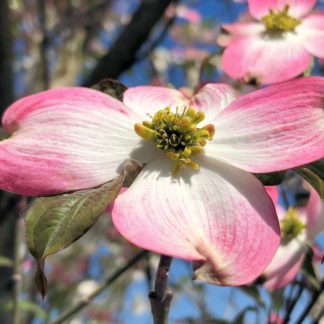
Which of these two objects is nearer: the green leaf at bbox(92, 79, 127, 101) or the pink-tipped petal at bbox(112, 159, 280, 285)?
the pink-tipped petal at bbox(112, 159, 280, 285)

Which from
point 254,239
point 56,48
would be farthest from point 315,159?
point 56,48

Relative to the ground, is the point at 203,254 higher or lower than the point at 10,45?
higher

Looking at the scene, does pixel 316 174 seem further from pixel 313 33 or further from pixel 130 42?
pixel 130 42

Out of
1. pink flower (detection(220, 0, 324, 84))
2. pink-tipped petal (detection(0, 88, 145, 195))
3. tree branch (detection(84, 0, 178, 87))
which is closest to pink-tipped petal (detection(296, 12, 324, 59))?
pink flower (detection(220, 0, 324, 84))

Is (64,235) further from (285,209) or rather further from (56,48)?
(56,48)

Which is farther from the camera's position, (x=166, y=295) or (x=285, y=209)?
(x=285, y=209)

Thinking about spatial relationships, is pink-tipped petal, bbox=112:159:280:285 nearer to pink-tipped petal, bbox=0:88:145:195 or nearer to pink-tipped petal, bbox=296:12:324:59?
pink-tipped petal, bbox=0:88:145:195
